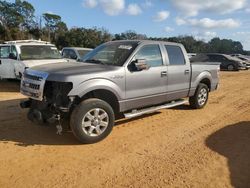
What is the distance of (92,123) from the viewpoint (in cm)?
568

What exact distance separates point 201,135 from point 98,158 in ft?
7.97

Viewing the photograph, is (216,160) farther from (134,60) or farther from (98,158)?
(134,60)

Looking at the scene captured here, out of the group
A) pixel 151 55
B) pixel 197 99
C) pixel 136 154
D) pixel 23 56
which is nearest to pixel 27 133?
pixel 136 154

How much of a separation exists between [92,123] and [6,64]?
310 inches

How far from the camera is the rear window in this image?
7.46m

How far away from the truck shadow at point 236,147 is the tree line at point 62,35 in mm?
32216

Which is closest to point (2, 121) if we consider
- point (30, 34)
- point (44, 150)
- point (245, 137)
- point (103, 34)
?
point (44, 150)

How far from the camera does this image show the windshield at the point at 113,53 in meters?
6.42

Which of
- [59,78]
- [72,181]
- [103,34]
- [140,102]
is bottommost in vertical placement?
[72,181]

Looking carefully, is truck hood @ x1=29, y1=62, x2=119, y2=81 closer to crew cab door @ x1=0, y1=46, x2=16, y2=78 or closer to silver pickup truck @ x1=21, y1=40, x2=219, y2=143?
silver pickup truck @ x1=21, y1=40, x2=219, y2=143

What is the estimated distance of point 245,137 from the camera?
629 cm

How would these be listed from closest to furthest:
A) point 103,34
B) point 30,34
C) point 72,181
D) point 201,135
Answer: point 72,181, point 201,135, point 103,34, point 30,34

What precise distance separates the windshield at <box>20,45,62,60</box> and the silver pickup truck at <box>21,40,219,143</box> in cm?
522

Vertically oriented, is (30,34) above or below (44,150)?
above
